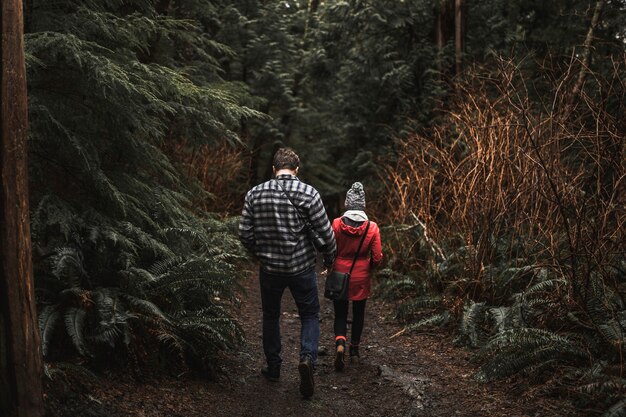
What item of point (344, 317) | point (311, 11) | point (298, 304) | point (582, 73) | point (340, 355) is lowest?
point (340, 355)

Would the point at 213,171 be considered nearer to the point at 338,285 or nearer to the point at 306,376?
the point at 338,285

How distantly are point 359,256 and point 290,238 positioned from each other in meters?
1.27

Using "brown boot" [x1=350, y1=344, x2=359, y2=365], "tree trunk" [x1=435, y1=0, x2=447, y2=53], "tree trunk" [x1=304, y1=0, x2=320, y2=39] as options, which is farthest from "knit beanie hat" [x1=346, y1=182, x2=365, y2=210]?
"tree trunk" [x1=304, y1=0, x2=320, y2=39]

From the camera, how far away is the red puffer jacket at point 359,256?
612cm

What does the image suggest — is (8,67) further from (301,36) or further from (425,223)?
(301,36)

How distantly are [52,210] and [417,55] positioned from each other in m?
12.4

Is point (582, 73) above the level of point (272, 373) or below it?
above

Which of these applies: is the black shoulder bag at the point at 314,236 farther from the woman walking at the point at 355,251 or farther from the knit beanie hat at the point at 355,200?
the knit beanie hat at the point at 355,200

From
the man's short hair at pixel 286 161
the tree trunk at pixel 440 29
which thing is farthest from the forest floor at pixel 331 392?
the tree trunk at pixel 440 29

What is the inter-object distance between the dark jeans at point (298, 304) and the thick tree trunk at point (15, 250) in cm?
226

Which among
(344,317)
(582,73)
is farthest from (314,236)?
(582,73)

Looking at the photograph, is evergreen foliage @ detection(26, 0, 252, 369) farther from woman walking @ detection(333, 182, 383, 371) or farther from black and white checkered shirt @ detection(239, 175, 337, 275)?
woman walking @ detection(333, 182, 383, 371)

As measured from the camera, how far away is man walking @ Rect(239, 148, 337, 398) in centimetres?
516

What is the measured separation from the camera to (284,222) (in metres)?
5.16
